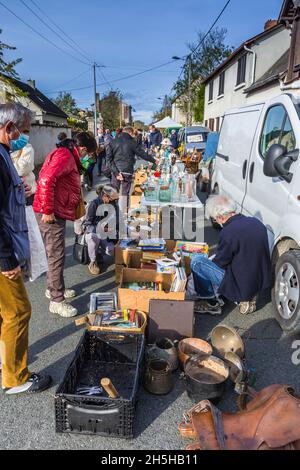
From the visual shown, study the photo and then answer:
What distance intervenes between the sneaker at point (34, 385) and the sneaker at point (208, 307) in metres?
1.79

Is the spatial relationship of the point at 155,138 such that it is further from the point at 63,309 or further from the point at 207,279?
the point at 63,309

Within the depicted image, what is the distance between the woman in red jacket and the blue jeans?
1.41m

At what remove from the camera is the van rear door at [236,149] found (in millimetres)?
4996

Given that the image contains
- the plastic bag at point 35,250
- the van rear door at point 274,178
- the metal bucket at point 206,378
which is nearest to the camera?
the metal bucket at point 206,378

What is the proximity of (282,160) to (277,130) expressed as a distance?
81 cm

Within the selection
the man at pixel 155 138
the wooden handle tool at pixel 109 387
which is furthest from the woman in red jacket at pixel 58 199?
the man at pixel 155 138

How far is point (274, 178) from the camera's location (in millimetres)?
3959

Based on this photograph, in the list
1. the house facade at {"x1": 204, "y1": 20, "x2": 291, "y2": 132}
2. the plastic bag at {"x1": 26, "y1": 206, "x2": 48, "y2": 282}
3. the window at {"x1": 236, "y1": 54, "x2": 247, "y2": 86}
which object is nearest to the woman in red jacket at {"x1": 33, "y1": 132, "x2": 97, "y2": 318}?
the plastic bag at {"x1": 26, "y1": 206, "x2": 48, "y2": 282}

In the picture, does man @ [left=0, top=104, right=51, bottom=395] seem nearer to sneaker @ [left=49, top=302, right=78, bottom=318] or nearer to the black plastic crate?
the black plastic crate

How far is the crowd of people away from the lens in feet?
7.43

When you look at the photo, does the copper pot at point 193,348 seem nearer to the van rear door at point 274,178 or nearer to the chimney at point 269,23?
the van rear door at point 274,178

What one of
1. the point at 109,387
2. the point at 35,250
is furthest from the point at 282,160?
→ the point at 109,387

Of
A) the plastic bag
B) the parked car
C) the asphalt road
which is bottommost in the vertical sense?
the asphalt road
